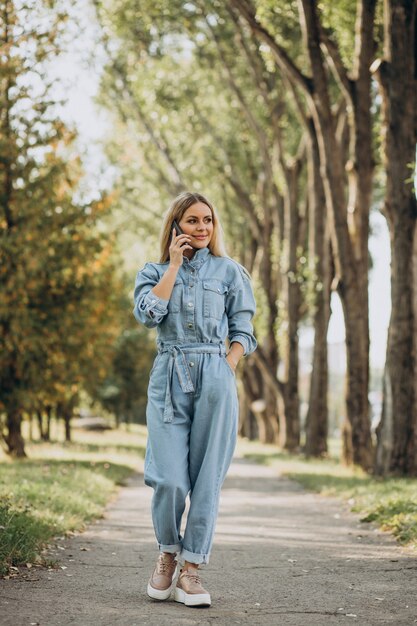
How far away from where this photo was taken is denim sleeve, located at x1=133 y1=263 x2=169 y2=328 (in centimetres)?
542

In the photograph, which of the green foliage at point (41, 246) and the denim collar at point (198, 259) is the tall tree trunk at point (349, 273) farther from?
the denim collar at point (198, 259)

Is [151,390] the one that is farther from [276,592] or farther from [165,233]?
[276,592]

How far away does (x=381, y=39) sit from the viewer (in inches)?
655

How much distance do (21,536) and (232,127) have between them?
23.3 m

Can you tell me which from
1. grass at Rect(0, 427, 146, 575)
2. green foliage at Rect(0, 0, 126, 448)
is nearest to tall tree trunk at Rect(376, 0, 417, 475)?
grass at Rect(0, 427, 146, 575)

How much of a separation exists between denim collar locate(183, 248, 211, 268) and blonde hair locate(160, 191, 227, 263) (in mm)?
92

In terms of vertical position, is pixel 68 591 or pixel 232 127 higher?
pixel 232 127

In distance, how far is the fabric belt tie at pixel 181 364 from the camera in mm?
5410

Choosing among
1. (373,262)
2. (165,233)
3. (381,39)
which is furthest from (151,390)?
(373,262)

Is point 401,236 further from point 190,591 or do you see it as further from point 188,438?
point 190,591

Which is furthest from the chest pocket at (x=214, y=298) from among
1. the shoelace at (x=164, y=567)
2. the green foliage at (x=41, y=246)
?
the green foliage at (x=41, y=246)

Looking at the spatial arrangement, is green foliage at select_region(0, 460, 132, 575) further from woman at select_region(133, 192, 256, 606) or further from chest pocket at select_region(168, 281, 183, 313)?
chest pocket at select_region(168, 281, 183, 313)

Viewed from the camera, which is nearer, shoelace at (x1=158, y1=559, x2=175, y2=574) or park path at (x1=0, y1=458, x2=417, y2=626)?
park path at (x1=0, y1=458, x2=417, y2=626)

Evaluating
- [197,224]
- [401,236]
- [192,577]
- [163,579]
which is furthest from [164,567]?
[401,236]
